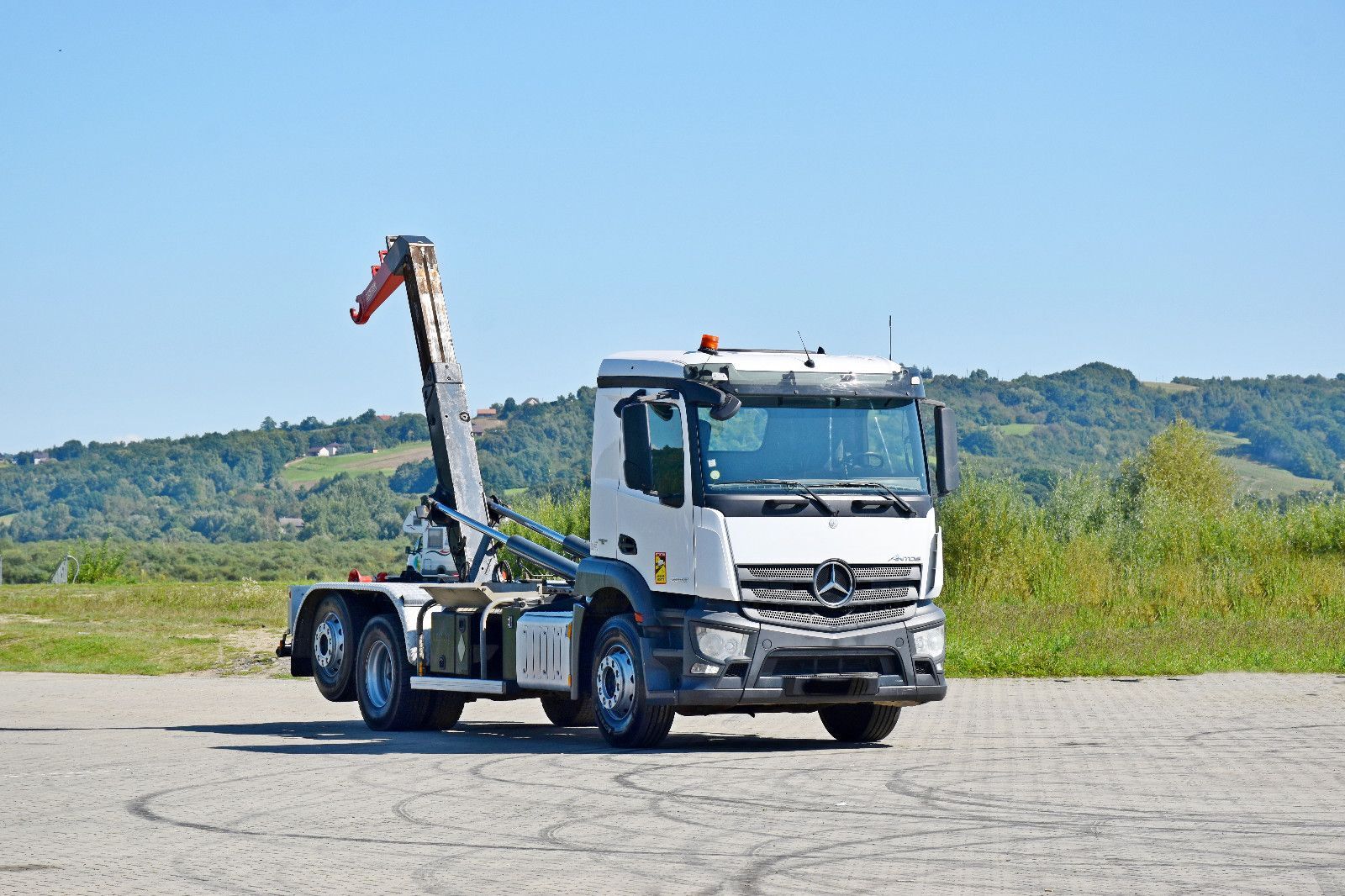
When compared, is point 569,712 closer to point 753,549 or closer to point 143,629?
point 753,549

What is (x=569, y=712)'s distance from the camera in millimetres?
18484

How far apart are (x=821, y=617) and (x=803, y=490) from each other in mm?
1031

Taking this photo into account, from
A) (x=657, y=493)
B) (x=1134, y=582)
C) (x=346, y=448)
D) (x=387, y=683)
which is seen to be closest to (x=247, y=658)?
(x=387, y=683)

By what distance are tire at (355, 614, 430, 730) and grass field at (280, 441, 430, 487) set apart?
73.7 meters

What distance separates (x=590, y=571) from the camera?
49.8ft

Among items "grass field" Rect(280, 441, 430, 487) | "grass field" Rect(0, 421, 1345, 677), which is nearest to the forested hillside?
"grass field" Rect(280, 441, 430, 487)

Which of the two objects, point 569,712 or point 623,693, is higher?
point 623,693

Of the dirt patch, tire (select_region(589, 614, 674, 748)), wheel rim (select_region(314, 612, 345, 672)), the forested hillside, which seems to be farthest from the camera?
the forested hillside

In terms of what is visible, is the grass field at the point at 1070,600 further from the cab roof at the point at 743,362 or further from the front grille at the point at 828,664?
the front grille at the point at 828,664

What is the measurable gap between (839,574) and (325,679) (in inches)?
275

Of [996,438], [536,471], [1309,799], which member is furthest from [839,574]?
[996,438]

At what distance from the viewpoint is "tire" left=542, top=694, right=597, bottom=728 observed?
60.5 ft

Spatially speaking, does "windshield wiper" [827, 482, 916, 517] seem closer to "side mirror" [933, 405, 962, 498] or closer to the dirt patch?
"side mirror" [933, 405, 962, 498]

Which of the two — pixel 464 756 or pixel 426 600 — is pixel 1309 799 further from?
pixel 426 600
